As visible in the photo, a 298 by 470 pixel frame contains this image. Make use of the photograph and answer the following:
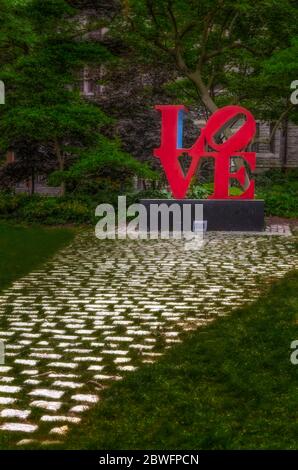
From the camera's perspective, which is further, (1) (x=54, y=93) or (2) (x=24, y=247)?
(1) (x=54, y=93)

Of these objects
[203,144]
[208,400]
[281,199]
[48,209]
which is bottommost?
[208,400]

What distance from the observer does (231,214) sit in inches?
843

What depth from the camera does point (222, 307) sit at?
389 inches

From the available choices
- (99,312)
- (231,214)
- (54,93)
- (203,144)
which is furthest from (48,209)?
(99,312)

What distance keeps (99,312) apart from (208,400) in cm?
388

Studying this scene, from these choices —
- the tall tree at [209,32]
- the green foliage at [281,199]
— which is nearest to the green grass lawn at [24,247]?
the green foliage at [281,199]

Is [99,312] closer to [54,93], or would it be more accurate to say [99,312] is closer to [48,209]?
→ [48,209]

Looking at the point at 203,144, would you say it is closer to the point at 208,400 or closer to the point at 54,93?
the point at 54,93

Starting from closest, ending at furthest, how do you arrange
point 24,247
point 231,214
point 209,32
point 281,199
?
point 24,247 < point 231,214 < point 281,199 < point 209,32

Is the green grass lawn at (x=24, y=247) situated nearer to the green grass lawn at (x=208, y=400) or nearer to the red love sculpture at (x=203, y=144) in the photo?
the red love sculpture at (x=203, y=144)

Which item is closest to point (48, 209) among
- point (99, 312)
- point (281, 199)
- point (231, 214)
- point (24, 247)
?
point (231, 214)

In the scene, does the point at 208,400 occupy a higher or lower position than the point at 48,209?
lower

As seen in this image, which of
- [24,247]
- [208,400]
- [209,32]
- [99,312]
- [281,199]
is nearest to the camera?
[208,400]

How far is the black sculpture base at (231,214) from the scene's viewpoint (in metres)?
21.2
